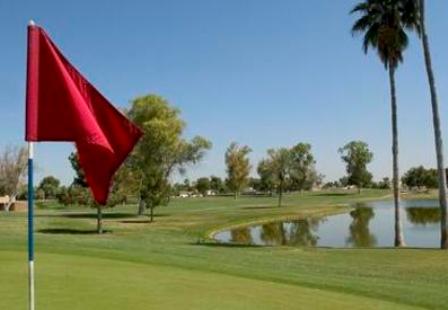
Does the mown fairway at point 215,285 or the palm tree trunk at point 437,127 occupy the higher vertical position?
the palm tree trunk at point 437,127

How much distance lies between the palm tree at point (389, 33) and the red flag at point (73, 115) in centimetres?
2605

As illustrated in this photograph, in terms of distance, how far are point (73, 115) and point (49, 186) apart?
493 feet

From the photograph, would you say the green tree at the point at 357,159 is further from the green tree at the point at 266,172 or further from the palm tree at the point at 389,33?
the palm tree at the point at 389,33

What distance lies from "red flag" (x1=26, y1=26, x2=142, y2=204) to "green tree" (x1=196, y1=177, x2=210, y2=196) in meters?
157

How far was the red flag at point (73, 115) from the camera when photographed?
7.50 m

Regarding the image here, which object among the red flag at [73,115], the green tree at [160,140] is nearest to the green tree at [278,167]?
the green tree at [160,140]

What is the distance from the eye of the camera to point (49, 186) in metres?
153

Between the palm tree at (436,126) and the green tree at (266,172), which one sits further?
the green tree at (266,172)

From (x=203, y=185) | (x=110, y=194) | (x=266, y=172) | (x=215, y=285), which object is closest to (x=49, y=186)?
(x=203, y=185)

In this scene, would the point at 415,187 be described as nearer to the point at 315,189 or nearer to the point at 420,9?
the point at 315,189

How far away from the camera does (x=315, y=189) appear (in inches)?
7003

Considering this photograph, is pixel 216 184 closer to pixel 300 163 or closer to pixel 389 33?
pixel 300 163

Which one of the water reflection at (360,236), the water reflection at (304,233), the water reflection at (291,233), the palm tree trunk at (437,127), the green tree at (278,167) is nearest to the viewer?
the palm tree trunk at (437,127)

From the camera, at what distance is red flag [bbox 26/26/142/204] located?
7.50m
